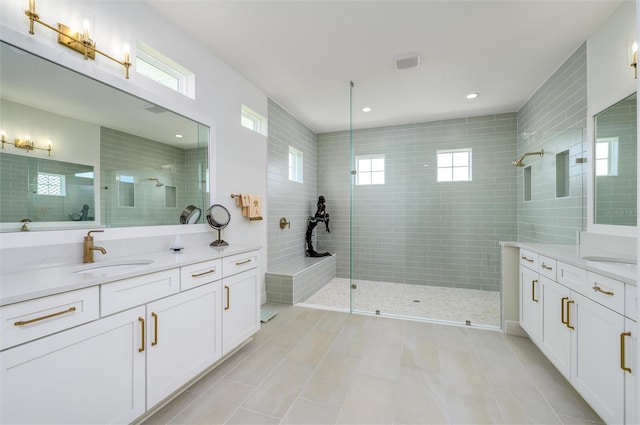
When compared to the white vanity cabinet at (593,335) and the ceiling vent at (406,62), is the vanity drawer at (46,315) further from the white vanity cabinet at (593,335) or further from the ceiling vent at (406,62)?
the ceiling vent at (406,62)

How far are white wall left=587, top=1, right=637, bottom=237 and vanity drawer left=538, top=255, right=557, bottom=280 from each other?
49cm

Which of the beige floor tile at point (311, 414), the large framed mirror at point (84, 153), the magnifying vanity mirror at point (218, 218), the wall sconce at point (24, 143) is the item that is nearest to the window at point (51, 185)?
the large framed mirror at point (84, 153)

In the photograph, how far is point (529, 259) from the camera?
227 cm

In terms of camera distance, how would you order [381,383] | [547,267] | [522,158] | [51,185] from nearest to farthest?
[51,185] → [381,383] → [547,267] → [522,158]

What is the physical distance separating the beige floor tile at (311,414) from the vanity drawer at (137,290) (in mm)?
964

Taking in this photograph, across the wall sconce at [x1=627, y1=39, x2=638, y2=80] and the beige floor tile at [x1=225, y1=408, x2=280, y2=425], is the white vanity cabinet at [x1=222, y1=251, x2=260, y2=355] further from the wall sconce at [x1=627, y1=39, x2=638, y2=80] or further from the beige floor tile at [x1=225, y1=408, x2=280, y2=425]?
the wall sconce at [x1=627, y1=39, x2=638, y2=80]

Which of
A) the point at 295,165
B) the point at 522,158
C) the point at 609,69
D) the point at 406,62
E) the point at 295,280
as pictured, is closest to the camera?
the point at 609,69

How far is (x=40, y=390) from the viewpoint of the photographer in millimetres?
1016

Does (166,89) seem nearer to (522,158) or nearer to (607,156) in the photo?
(607,156)

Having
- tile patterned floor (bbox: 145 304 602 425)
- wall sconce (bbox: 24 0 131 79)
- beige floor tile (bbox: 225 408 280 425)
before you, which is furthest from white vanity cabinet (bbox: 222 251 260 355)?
wall sconce (bbox: 24 0 131 79)

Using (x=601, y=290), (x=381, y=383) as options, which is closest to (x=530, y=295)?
(x=601, y=290)

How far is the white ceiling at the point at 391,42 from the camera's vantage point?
6.58ft

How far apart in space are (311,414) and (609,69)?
10.5 ft

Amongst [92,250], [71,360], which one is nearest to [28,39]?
[92,250]
